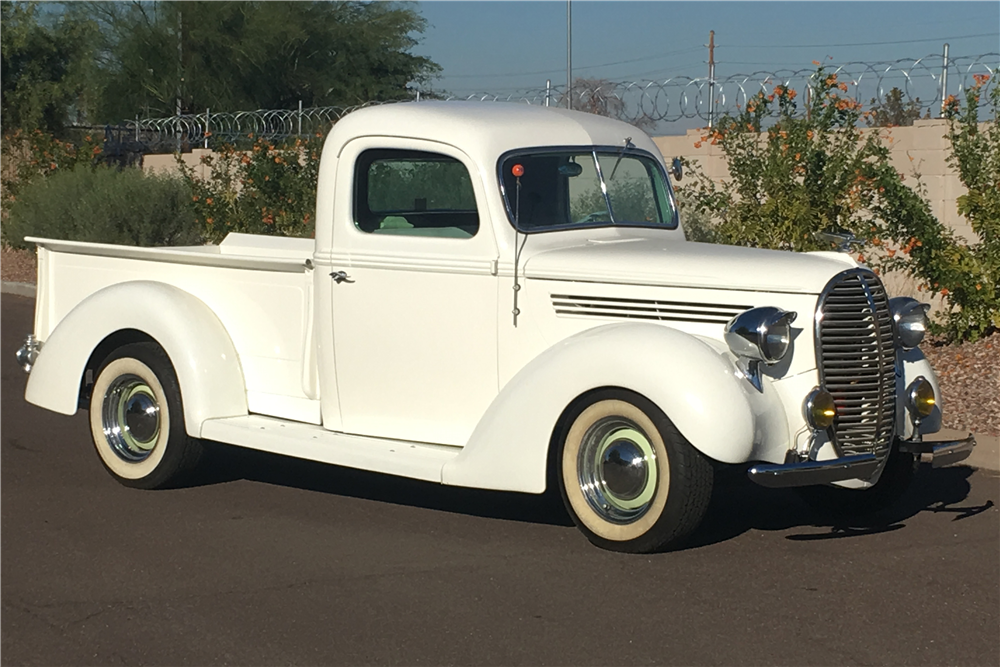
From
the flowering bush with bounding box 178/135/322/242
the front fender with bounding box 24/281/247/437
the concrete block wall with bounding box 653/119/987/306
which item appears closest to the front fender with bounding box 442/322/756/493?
the front fender with bounding box 24/281/247/437

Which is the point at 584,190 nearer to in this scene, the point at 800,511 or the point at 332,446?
the point at 332,446

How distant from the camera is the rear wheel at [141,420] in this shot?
693 centimetres

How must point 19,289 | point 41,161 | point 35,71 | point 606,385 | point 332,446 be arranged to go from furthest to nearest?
point 35,71 → point 41,161 → point 19,289 → point 332,446 → point 606,385

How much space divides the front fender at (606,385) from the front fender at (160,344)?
5.21 feet

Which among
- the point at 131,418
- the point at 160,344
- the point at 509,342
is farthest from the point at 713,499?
the point at 131,418

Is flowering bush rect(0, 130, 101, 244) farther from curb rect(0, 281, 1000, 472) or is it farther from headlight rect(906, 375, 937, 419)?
headlight rect(906, 375, 937, 419)

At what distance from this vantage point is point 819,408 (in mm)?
5445

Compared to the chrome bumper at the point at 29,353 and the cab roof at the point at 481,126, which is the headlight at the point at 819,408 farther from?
the chrome bumper at the point at 29,353

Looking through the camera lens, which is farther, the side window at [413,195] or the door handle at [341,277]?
the door handle at [341,277]

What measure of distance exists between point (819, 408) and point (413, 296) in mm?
2047

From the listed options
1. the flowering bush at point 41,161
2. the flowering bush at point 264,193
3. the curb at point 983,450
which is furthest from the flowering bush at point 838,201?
the flowering bush at point 41,161

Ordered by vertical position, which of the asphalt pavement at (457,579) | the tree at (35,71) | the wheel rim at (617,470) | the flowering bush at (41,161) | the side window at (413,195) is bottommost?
the asphalt pavement at (457,579)

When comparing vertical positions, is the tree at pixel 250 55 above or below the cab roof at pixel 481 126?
above

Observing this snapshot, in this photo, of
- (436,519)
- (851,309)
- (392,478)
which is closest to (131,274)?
(392,478)
